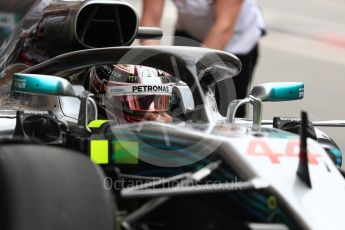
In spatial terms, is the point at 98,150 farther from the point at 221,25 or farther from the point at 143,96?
the point at 221,25

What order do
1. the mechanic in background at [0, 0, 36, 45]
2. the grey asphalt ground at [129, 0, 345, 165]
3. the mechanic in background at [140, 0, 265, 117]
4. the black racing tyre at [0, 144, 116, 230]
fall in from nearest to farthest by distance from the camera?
1. the black racing tyre at [0, 144, 116, 230]
2. the mechanic in background at [0, 0, 36, 45]
3. the mechanic in background at [140, 0, 265, 117]
4. the grey asphalt ground at [129, 0, 345, 165]

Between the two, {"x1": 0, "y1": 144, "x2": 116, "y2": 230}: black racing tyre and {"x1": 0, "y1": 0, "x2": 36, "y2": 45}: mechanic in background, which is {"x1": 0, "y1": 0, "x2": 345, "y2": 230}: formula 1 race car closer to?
{"x1": 0, "y1": 144, "x2": 116, "y2": 230}: black racing tyre

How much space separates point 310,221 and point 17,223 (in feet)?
3.22

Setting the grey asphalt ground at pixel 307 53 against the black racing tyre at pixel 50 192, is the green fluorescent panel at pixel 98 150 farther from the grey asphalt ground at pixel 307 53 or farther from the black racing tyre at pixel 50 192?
the grey asphalt ground at pixel 307 53

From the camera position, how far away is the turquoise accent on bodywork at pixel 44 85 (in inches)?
158

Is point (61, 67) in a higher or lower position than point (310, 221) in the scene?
higher

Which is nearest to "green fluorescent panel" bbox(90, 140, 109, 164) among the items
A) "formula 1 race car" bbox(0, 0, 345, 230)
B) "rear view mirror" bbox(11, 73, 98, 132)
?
"formula 1 race car" bbox(0, 0, 345, 230)

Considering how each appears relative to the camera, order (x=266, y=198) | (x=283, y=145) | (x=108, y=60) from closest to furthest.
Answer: (x=266, y=198) → (x=283, y=145) → (x=108, y=60)

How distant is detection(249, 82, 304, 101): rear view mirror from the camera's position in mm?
4293

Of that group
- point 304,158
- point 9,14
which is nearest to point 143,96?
point 304,158

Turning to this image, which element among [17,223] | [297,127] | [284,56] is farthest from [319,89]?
[17,223]

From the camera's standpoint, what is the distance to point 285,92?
4414mm

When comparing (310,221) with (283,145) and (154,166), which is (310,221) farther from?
(154,166)

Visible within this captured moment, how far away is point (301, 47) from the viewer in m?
15.0
